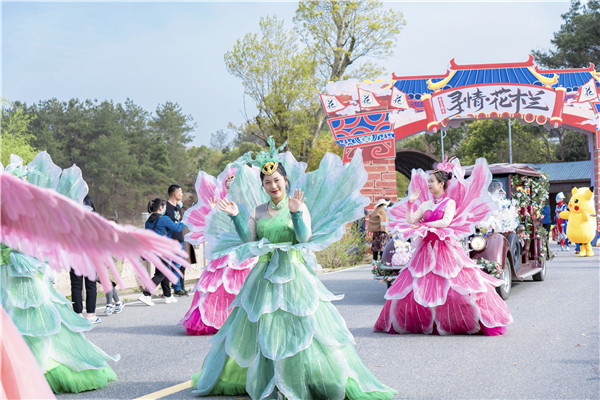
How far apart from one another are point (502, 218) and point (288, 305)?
6.36 metres

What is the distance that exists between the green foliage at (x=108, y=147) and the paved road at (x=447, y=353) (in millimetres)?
34819

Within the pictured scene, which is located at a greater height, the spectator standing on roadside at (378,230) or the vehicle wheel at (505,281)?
the spectator standing on roadside at (378,230)

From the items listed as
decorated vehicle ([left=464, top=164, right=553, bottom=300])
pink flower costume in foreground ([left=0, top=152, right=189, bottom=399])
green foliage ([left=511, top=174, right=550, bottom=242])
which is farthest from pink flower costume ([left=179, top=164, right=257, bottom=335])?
green foliage ([left=511, top=174, right=550, bottom=242])

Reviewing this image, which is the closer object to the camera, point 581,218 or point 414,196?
point 414,196

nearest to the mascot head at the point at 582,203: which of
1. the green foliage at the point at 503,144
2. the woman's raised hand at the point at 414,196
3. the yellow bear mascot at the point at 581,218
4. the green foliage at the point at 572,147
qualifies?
the yellow bear mascot at the point at 581,218

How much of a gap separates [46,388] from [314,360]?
2683 millimetres

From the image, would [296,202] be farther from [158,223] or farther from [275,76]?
[275,76]

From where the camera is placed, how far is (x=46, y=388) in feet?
4.63

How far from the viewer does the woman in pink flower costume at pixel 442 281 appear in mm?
6465

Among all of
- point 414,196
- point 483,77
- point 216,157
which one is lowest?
point 414,196

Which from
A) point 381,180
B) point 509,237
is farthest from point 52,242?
point 381,180

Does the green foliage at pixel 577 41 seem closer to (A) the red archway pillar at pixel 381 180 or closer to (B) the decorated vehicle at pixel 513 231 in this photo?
(A) the red archway pillar at pixel 381 180

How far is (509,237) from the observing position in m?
9.62

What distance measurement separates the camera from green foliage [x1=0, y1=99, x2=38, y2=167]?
1438 inches
